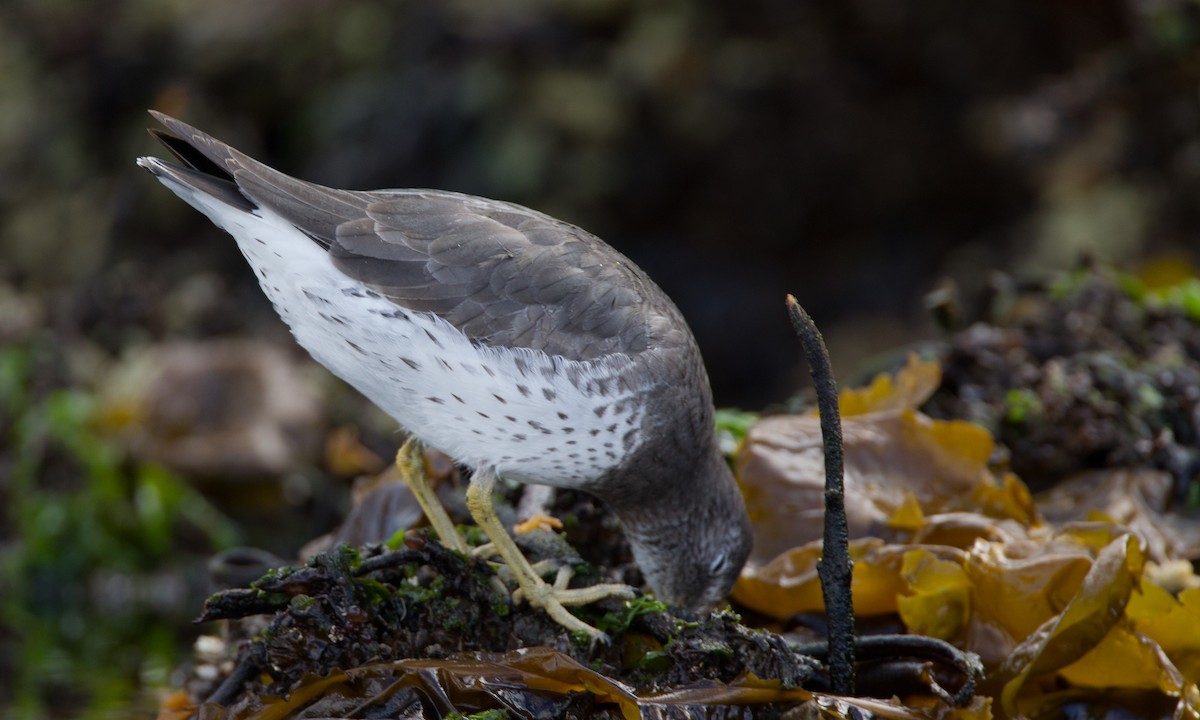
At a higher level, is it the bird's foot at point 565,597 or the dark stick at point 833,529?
the dark stick at point 833,529

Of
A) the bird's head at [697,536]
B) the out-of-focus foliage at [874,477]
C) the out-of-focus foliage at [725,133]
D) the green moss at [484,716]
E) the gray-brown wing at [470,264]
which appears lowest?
the green moss at [484,716]

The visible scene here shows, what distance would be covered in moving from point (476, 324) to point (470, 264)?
177 mm

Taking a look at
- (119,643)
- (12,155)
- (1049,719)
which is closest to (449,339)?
(1049,719)

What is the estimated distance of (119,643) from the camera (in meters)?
5.68

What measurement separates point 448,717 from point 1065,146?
6.58 metres

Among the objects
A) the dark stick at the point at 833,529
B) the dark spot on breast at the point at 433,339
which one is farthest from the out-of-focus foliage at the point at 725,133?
the dark stick at the point at 833,529

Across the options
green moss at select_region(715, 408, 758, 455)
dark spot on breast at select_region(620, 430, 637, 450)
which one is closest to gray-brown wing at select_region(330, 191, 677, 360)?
dark spot on breast at select_region(620, 430, 637, 450)

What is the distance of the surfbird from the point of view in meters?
3.32

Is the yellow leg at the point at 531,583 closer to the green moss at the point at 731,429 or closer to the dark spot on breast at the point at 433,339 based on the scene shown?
the dark spot on breast at the point at 433,339

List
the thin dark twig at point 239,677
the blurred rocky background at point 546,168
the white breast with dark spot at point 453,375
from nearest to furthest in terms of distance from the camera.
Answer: the thin dark twig at point 239,677 < the white breast with dark spot at point 453,375 < the blurred rocky background at point 546,168

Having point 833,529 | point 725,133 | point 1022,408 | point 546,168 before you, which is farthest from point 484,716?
point 725,133

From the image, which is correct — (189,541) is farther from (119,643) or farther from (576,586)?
(576,586)

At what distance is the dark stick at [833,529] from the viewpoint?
2.82m

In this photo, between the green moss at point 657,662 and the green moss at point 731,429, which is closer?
the green moss at point 657,662
